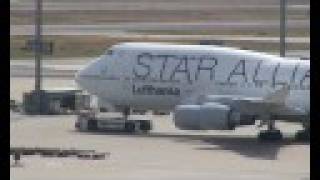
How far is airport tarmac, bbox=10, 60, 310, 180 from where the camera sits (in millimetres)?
32375

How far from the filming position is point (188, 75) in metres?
47.6

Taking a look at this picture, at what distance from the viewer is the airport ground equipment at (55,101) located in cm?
6075

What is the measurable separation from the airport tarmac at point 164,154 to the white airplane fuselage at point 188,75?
2177 millimetres

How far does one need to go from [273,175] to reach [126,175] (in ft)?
16.5

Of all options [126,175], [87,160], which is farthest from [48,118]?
[126,175]

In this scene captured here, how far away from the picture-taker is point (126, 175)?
104ft

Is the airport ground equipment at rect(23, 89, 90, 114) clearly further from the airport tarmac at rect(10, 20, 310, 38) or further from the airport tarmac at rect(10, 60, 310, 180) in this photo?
the airport tarmac at rect(10, 20, 310, 38)

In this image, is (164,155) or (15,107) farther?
(15,107)

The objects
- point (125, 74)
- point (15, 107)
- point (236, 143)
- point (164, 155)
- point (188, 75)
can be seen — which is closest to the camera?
point (164, 155)

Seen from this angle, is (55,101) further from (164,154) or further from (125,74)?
(164,154)

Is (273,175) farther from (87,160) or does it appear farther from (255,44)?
(255,44)

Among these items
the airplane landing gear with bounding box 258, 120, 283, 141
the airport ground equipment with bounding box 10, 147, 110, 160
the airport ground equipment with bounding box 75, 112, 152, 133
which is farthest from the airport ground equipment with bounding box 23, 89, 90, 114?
the airport ground equipment with bounding box 10, 147, 110, 160

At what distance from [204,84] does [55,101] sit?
53.8ft

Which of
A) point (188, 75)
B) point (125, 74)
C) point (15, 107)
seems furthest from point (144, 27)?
point (188, 75)
